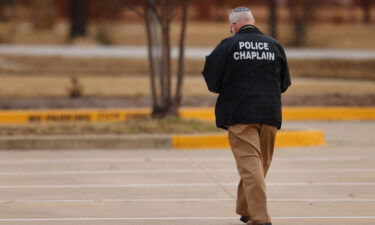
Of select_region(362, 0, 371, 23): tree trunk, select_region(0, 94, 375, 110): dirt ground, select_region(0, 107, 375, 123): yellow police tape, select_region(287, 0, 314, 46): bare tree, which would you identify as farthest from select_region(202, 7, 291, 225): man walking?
select_region(362, 0, 371, 23): tree trunk

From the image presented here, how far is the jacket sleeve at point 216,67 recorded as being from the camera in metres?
8.03

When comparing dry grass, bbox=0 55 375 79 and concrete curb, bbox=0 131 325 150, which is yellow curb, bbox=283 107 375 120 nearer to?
concrete curb, bbox=0 131 325 150

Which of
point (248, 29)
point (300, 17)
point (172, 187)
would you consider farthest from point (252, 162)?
point (300, 17)

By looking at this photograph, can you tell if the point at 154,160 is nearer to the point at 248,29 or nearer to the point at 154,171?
the point at 154,171

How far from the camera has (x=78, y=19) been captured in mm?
42969

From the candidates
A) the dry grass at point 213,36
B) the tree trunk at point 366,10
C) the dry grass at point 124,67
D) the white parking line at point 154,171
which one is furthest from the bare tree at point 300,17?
the white parking line at point 154,171

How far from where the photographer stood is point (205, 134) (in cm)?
1471

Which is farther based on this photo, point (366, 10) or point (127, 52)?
point (366, 10)

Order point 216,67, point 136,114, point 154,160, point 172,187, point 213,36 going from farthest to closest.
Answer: point 213,36, point 136,114, point 154,160, point 172,187, point 216,67

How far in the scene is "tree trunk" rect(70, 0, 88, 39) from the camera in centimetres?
4256

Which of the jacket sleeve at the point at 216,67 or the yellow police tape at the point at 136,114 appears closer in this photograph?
the jacket sleeve at the point at 216,67

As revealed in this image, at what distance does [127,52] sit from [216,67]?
2888 centimetres

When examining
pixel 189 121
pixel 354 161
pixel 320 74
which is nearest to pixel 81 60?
pixel 320 74

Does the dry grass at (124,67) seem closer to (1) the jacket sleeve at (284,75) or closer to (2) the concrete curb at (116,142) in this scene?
(2) the concrete curb at (116,142)
